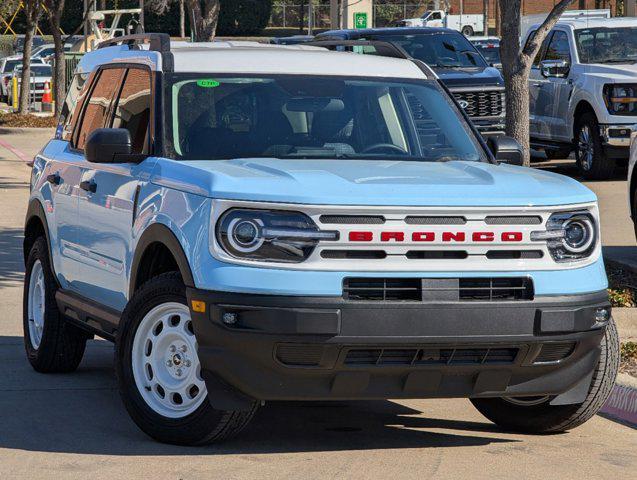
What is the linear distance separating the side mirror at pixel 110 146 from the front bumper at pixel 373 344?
3.94ft

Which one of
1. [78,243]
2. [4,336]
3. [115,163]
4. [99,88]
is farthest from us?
[4,336]

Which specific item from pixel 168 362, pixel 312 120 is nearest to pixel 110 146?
pixel 312 120

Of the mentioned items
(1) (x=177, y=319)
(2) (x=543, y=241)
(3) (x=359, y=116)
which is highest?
(3) (x=359, y=116)

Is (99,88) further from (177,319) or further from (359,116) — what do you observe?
(177,319)

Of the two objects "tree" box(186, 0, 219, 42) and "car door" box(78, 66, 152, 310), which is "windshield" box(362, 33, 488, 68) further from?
"car door" box(78, 66, 152, 310)

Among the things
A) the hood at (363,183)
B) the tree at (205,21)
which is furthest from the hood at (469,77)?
the hood at (363,183)

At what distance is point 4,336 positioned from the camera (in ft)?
31.8

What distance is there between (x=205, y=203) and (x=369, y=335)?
2.98 feet

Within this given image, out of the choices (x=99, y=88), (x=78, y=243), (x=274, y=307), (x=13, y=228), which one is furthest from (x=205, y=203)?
(x=13, y=228)

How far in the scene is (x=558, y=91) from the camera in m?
20.1

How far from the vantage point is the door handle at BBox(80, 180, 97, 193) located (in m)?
7.38

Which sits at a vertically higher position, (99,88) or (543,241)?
(99,88)

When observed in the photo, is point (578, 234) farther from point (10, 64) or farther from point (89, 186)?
point (10, 64)

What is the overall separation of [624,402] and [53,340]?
3302 millimetres
